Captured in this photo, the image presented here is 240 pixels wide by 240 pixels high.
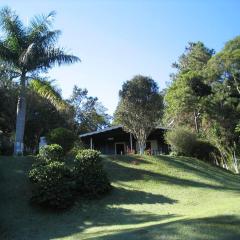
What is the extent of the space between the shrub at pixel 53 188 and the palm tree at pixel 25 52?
971cm

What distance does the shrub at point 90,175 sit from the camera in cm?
1986

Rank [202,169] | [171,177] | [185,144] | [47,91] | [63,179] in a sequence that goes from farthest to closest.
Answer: [185,144] < [47,91] < [202,169] < [171,177] < [63,179]

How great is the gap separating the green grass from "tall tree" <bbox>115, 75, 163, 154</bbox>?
5.05 m

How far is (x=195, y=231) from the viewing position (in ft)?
35.0

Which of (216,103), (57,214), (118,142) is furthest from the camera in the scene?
(118,142)

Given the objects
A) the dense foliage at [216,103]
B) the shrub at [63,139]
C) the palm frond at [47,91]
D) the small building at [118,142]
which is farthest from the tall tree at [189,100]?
the shrub at [63,139]

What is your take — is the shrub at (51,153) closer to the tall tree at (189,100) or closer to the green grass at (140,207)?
the green grass at (140,207)

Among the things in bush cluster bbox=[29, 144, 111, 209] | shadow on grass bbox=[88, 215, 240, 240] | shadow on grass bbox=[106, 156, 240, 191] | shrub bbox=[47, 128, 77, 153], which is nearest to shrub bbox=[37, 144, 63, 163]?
bush cluster bbox=[29, 144, 111, 209]

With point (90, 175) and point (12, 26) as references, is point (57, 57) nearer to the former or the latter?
point (12, 26)

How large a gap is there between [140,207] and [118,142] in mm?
26191

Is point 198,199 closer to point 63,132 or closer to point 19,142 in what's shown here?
point 63,132

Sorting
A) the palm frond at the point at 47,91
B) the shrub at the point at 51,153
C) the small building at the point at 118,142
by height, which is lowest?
the shrub at the point at 51,153

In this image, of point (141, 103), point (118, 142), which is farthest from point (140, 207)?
point (118, 142)

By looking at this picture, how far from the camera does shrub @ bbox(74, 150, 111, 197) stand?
19.9 m
